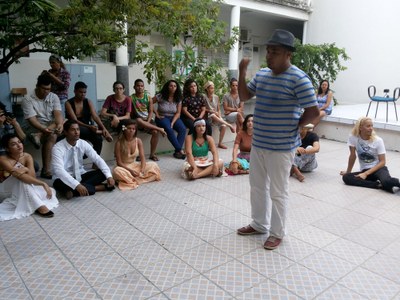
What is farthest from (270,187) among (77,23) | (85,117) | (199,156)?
(85,117)

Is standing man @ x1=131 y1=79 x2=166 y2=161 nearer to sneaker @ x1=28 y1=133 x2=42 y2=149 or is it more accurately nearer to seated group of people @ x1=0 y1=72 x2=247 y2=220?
seated group of people @ x1=0 y1=72 x2=247 y2=220

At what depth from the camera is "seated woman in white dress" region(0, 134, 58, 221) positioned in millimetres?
3477

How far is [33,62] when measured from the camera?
8969 millimetres

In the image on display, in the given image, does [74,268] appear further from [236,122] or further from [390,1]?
[390,1]

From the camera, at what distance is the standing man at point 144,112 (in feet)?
19.1

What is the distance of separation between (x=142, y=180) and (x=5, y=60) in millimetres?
2235

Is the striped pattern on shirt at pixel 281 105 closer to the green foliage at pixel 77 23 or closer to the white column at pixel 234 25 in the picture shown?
the green foliage at pixel 77 23

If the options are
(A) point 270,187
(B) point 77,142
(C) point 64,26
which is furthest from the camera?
(B) point 77,142

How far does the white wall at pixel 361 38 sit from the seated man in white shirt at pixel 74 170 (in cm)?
1228

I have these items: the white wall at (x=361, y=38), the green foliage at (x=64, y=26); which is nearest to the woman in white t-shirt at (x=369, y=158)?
the green foliage at (x=64, y=26)

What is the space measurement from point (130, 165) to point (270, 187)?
238 cm

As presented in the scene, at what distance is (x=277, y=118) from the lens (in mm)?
2756

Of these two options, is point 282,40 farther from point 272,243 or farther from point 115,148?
point 115,148

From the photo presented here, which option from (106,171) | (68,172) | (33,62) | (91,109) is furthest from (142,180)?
(33,62)
